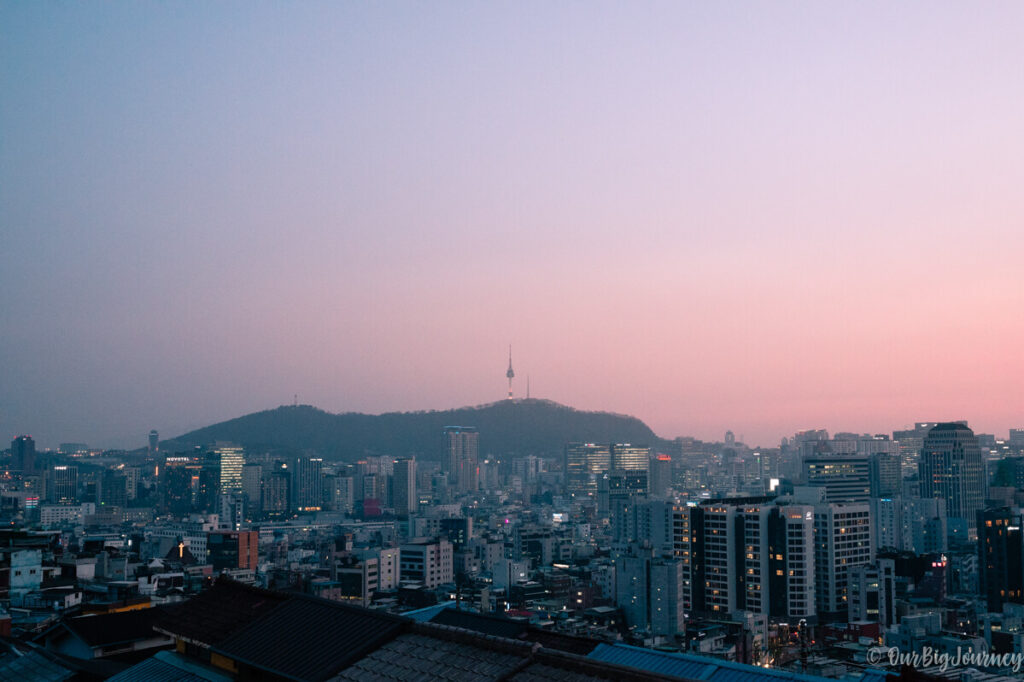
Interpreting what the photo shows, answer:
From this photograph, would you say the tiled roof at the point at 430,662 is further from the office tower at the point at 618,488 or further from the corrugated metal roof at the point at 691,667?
the office tower at the point at 618,488

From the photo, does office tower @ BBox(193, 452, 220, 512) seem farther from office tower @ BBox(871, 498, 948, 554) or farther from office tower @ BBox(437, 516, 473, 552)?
office tower @ BBox(871, 498, 948, 554)

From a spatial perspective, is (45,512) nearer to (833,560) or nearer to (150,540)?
(150,540)

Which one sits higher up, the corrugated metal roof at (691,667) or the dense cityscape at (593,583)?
the corrugated metal roof at (691,667)

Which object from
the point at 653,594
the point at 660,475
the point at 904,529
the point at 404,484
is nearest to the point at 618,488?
the point at 660,475

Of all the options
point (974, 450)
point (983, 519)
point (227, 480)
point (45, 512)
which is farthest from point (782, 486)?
point (227, 480)

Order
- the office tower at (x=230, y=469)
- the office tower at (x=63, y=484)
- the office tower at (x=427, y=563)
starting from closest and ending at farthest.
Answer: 1. the office tower at (x=427, y=563)
2. the office tower at (x=63, y=484)
3. the office tower at (x=230, y=469)

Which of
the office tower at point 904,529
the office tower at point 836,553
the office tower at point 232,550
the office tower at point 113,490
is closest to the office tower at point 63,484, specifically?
the office tower at point 113,490

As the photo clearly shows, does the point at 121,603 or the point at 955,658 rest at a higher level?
the point at 121,603
